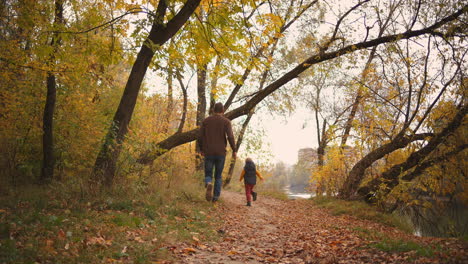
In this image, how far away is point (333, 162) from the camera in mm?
12133

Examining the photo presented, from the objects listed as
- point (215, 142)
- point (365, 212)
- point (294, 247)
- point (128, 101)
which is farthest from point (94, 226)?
point (365, 212)

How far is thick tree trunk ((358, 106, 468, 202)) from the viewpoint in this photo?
774cm

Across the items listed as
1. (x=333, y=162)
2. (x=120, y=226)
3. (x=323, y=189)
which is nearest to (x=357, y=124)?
(x=333, y=162)

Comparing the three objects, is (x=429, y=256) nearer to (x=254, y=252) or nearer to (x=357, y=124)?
(x=254, y=252)

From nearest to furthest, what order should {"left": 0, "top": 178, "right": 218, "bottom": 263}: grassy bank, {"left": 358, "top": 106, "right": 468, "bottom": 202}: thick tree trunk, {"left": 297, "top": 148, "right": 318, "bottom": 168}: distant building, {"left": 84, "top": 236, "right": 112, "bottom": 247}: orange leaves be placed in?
{"left": 0, "top": 178, "right": 218, "bottom": 263}: grassy bank
{"left": 84, "top": 236, "right": 112, "bottom": 247}: orange leaves
{"left": 358, "top": 106, "right": 468, "bottom": 202}: thick tree trunk
{"left": 297, "top": 148, "right": 318, "bottom": 168}: distant building

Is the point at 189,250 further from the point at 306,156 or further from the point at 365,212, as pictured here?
the point at 306,156

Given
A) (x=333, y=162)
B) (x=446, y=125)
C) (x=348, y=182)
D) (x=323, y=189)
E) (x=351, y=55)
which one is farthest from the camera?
(x=323, y=189)

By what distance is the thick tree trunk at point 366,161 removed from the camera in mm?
8828

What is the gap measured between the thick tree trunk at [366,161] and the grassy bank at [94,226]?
6.07 meters

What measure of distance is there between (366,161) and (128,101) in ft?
25.5

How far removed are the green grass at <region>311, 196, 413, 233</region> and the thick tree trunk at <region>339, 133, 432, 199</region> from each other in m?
0.48

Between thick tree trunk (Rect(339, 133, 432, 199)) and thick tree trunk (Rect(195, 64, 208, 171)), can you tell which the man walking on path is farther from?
thick tree trunk (Rect(195, 64, 208, 171))

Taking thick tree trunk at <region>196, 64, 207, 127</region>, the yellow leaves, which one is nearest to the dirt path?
the yellow leaves

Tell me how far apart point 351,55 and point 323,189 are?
272 inches
